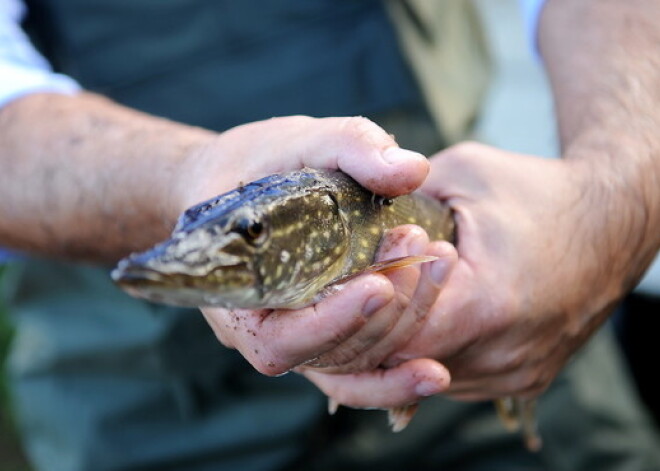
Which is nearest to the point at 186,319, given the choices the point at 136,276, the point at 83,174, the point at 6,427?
the point at 83,174

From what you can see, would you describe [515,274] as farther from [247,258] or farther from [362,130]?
[247,258]

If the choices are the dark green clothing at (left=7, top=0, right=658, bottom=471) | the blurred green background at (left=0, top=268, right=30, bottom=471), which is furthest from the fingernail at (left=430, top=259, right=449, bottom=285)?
the blurred green background at (left=0, top=268, right=30, bottom=471)

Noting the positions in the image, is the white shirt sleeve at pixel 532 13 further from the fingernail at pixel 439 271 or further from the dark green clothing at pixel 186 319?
the fingernail at pixel 439 271

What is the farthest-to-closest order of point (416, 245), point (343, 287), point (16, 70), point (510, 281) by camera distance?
point (16, 70) → point (510, 281) → point (416, 245) → point (343, 287)

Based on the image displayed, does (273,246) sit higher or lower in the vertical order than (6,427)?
higher

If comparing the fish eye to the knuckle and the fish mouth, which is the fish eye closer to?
the fish mouth

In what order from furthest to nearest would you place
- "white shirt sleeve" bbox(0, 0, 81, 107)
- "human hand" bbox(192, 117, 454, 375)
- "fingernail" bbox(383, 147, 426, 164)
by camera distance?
"white shirt sleeve" bbox(0, 0, 81, 107) → "fingernail" bbox(383, 147, 426, 164) → "human hand" bbox(192, 117, 454, 375)

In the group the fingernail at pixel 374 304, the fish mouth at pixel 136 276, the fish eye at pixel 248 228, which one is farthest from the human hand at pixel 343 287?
the fish mouth at pixel 136 276
